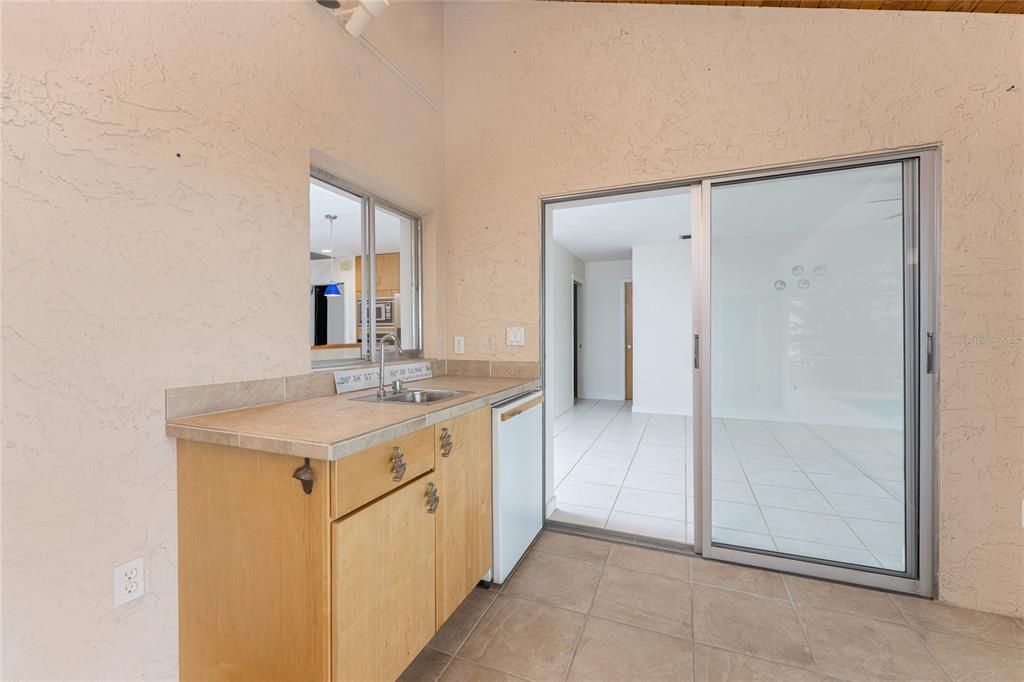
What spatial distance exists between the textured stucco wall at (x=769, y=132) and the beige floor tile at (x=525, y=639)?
1310 mm

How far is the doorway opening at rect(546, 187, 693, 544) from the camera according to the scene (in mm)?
2801

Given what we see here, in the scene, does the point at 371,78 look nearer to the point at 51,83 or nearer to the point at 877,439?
the point at 51,83

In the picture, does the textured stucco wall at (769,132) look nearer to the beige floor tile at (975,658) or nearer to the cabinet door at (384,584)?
the beige floor tile at (975,658)

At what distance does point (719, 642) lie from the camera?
5.20ft

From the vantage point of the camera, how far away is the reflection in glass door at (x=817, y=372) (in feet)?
6.37

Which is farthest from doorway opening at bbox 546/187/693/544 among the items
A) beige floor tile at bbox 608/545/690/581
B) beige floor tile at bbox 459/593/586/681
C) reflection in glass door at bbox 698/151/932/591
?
beige floor tile at bbox 459/593/586/681

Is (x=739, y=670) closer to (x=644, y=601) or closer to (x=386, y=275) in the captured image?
(x=644, y=601)

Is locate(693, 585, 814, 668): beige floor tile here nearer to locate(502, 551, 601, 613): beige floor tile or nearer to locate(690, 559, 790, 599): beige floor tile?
locate(690, 559, 790, 599): beige floor tile

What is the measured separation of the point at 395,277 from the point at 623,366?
5524 mm

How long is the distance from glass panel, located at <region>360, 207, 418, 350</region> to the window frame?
0.01m

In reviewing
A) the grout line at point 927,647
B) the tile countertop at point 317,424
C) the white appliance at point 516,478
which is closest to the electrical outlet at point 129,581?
A: the tile countertop at point 317,424

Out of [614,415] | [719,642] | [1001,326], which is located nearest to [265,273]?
[719,642]

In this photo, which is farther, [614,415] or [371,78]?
[614,415]

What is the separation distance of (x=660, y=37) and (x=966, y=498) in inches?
104
